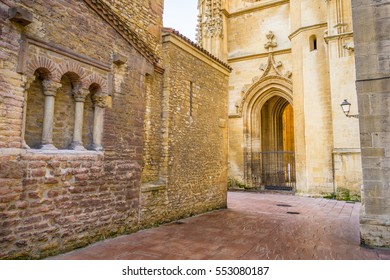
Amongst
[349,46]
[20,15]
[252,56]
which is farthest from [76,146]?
[252,56]

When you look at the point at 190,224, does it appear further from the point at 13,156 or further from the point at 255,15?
the point at 255,15

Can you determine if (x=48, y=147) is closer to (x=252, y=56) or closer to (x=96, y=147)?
(x=96, y=147)

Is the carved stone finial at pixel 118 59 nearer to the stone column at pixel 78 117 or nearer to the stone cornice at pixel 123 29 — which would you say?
the stone cornice at pixel 123 29

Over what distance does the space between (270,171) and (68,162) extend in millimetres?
13486

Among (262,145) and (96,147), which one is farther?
(262,145)

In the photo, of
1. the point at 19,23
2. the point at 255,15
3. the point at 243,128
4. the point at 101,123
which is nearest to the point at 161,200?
the point at 101,123

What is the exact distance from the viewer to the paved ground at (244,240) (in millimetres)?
4594

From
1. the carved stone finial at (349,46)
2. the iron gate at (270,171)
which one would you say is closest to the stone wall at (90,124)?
the carved stone finial at (349,46)

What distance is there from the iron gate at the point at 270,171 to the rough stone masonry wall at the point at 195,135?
6435 mm

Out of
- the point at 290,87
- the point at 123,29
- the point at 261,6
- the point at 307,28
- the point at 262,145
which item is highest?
the point at 261,6

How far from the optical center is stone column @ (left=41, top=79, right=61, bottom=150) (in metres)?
4.32

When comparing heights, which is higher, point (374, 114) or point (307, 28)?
point (307, 28)

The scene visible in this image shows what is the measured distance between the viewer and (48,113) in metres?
4.36

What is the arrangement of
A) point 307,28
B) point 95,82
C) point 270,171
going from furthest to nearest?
point 270,171, point 307,28, point 95,82
